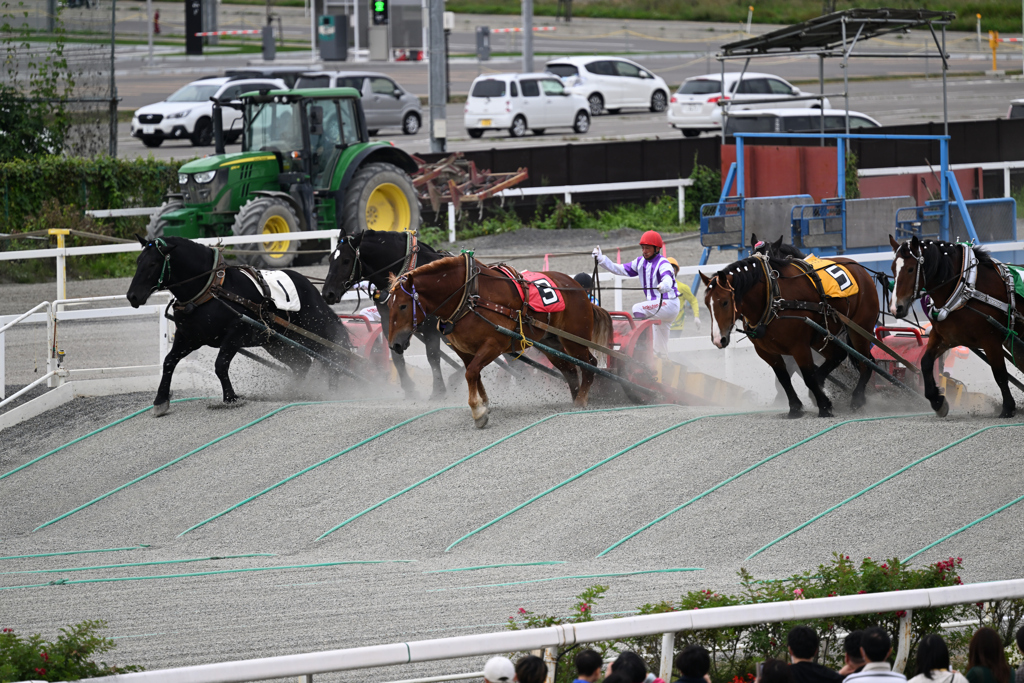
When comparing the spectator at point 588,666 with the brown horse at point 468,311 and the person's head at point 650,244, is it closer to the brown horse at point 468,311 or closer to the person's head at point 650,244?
the brown horse at point 468,311

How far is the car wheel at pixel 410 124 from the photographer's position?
33.8 metres

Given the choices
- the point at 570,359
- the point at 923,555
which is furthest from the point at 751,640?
the point at 570,359

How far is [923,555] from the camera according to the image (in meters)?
7.74

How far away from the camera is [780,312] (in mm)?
10570

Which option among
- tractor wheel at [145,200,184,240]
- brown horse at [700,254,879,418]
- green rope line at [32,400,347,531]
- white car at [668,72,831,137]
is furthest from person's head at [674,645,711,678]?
white car at [668,72,831,137]

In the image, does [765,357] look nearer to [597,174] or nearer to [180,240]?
[180,240]

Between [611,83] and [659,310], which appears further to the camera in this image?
[611,83]

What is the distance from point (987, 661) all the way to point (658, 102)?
3379cm

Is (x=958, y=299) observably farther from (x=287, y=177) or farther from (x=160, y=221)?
(x=160, y=221)

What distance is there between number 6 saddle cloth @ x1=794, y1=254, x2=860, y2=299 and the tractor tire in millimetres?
8132

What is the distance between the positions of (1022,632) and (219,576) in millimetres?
5076

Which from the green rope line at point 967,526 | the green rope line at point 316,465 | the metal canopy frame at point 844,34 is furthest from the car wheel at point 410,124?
the green rope line at point 967,526

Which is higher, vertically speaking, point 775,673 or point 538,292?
point 538,292

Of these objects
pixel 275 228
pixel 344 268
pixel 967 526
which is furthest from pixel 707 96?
pixel 967 526
